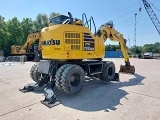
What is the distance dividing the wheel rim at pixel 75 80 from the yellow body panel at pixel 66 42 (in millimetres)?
737

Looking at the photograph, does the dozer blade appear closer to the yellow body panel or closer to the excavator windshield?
the yellow body panel

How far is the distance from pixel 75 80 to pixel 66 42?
4.98ft

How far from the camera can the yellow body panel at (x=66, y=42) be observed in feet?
20.9

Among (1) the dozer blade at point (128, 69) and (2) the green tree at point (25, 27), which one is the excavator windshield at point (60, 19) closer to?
(1) the dozer blade at point (128, 69)

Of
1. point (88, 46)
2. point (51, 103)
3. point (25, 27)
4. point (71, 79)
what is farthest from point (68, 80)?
point (25, 27)

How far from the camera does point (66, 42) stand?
6.41 m

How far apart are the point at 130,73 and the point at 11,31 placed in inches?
1355

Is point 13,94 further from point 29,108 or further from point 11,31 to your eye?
point 11,31

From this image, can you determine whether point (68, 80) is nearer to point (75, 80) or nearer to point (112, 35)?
point (75, 80)

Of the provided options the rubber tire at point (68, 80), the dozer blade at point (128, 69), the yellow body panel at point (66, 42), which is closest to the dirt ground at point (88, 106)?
the rubber tire at point (68, 80)

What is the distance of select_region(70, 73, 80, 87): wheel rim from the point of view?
6359 millimetres

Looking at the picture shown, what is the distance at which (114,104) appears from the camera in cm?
532

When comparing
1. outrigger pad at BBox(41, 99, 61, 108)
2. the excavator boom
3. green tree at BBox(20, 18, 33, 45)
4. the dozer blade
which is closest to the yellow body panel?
outrigger pad at BBox(41, 99, 61, 108)

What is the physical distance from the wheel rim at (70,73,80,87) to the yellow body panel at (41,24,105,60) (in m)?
0.74
